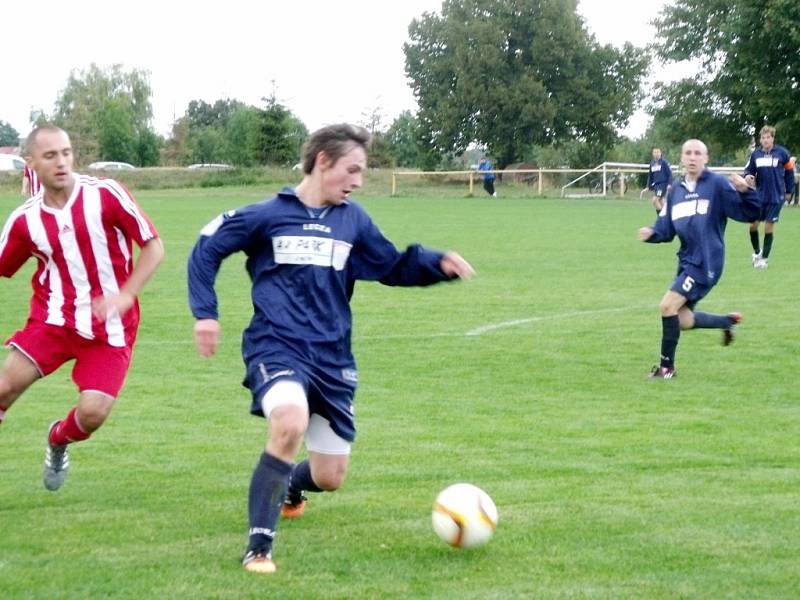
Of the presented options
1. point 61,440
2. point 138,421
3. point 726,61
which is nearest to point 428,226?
point 138,421

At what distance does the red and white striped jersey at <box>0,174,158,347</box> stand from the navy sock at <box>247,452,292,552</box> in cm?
140

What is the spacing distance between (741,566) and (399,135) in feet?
274

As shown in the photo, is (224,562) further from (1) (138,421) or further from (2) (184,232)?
(2) (184,232)

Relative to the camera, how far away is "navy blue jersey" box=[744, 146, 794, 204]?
2223 cm

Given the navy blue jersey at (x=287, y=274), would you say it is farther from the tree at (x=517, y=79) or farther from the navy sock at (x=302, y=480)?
the tree at (x=517, y=79)

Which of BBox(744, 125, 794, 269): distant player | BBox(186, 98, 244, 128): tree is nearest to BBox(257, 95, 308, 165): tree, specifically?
BBox(744, 125, 794, 269): distant player

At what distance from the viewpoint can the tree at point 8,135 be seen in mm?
126562

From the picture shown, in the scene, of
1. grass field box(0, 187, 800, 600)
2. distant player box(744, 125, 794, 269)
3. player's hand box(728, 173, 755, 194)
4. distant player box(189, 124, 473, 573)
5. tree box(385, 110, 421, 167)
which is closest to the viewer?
grass field box(0, 187, 800, 600)

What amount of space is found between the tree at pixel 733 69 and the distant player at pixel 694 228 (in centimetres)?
4056

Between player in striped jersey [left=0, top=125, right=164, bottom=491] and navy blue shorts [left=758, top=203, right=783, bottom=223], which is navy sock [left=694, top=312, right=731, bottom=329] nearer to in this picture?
player in striped jersey [left=0, top=125, right=164, bottom=491]

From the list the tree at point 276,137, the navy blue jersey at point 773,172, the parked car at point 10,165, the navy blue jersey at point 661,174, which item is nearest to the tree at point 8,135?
the parked car at point 10,165

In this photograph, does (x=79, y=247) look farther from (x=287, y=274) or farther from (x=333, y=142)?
(x=333, y=142)

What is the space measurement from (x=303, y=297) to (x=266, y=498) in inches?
→ 33.2

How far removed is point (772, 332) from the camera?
12.8m
